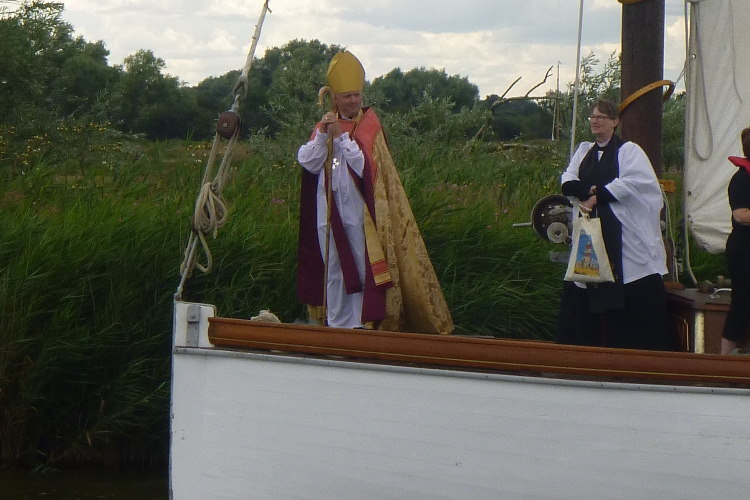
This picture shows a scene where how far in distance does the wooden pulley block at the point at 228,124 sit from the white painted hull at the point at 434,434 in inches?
26.2

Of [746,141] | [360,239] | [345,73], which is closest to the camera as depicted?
[746,141]

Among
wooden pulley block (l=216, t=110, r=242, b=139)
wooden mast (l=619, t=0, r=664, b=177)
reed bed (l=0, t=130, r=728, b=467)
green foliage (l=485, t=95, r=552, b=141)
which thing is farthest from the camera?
green foliage (l=485, t=95, r=552, b=141)

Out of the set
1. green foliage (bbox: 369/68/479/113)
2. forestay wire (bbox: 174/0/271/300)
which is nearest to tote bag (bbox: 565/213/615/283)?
forestay wire (bbox: 174/0/271/300)

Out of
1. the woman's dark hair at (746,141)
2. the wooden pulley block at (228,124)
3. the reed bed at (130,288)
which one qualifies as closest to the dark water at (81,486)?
the reed bed at (130,288)

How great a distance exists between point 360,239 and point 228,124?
3.36 feet

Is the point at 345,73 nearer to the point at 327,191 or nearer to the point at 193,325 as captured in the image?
the point at 327,191

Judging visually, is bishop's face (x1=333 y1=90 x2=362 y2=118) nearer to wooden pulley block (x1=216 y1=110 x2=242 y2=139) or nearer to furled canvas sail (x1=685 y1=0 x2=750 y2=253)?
wooden pulley block (x1=216 y1=110 x2=242 y2=139)

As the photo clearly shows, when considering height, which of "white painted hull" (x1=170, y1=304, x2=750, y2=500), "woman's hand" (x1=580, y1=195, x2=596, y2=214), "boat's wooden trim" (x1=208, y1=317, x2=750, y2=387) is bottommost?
"white painted hull" (x1=170, y1=304, x2=750, y2=500)

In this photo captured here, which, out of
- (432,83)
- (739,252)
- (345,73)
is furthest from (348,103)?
(432,83)

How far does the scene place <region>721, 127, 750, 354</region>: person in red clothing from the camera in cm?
440

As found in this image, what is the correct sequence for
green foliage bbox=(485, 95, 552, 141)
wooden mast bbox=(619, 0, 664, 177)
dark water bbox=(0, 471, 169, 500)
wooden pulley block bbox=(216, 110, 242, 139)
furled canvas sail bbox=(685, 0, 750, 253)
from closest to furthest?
wooden pulley block bbox=(216, 110, 242, 139)
furled canvas sail bbox=(685, 0, 750, 253)
wooden mast bbox=(619, 0, 664, 177)
dark water bbox=(0, 471, 169, 500)
green foliage bbox=(485, 95, 552, 141)

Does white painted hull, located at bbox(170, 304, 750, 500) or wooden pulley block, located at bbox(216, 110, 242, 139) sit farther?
wooden pulley block, located at bbox(216, 110, 242, 139)

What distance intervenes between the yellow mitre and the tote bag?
1100 millimetres

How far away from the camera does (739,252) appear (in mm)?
4609
